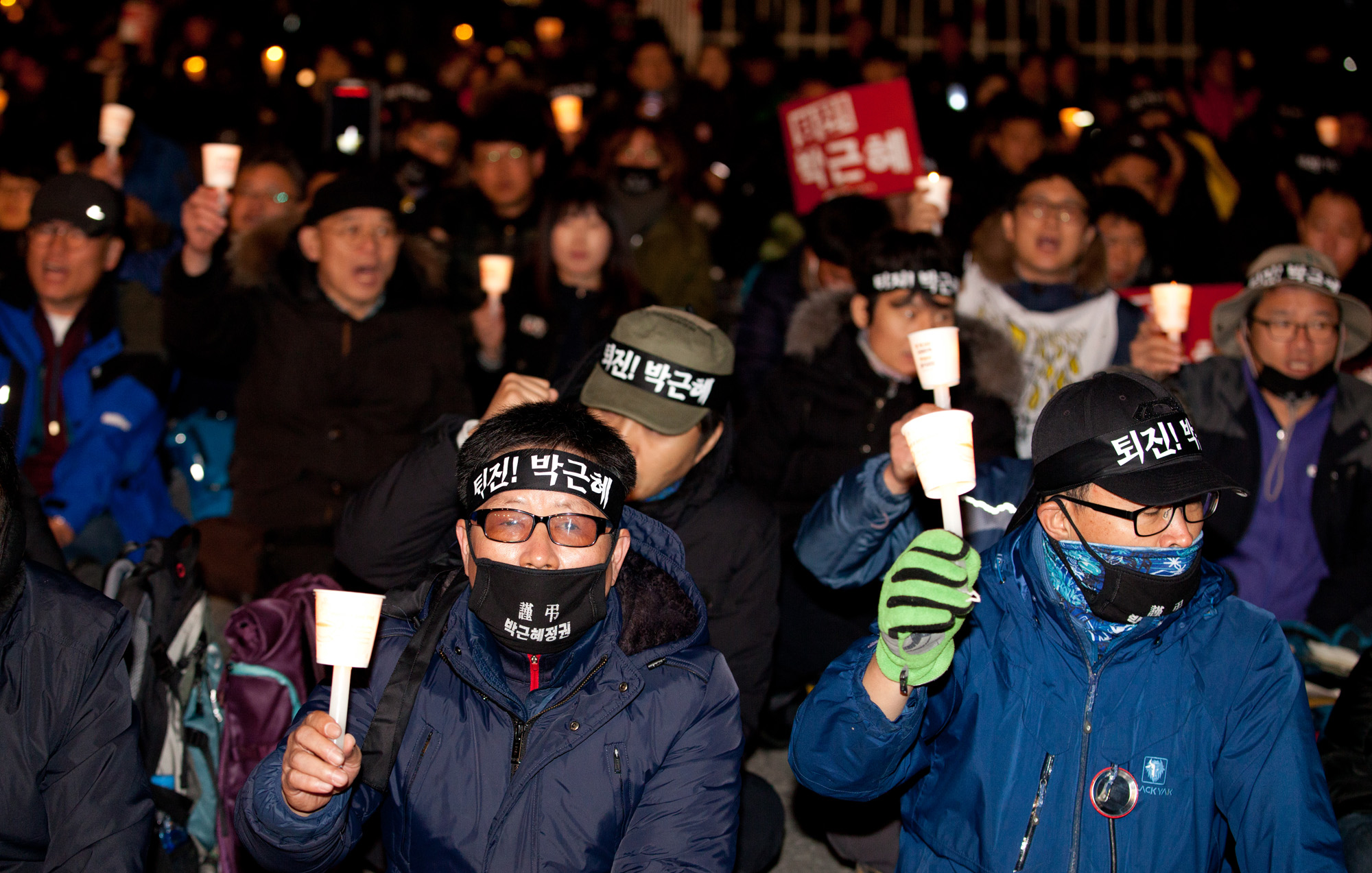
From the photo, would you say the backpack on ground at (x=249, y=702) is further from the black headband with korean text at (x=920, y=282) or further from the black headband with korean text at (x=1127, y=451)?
the black headband with korean text at (x=920, y=282)

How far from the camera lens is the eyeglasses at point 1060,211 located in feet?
17.7

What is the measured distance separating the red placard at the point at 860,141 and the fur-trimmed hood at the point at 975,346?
5.89ft

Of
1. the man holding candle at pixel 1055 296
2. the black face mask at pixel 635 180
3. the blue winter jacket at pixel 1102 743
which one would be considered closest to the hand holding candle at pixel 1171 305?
the man holding candle at pixel 1055 296

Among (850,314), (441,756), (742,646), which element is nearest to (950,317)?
(850,314)

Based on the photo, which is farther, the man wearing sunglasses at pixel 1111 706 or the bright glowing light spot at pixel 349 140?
the bright glowing light spot at pixel 349 140

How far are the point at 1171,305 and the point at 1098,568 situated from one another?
84.7 inches

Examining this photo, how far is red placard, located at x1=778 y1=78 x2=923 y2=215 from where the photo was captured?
22.3 feet

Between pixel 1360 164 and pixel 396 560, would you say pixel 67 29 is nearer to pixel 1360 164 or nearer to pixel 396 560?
pixel 396 560

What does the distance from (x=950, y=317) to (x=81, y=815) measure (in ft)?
11.3

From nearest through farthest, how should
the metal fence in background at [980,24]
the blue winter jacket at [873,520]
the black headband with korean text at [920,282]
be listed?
the blue winter jacket at [873,520], the black headband with korean text at [920,282], the metal fence in background at [980,24]

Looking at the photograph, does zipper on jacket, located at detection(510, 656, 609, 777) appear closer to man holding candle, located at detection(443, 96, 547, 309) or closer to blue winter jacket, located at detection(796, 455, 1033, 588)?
blue winter jacket, located at detection(796, 455, 1033, 588)

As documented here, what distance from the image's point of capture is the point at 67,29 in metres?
11.9

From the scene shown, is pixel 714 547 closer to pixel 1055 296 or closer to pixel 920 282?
pixel 920 282

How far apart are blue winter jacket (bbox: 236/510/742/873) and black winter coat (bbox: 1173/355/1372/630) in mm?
2959
